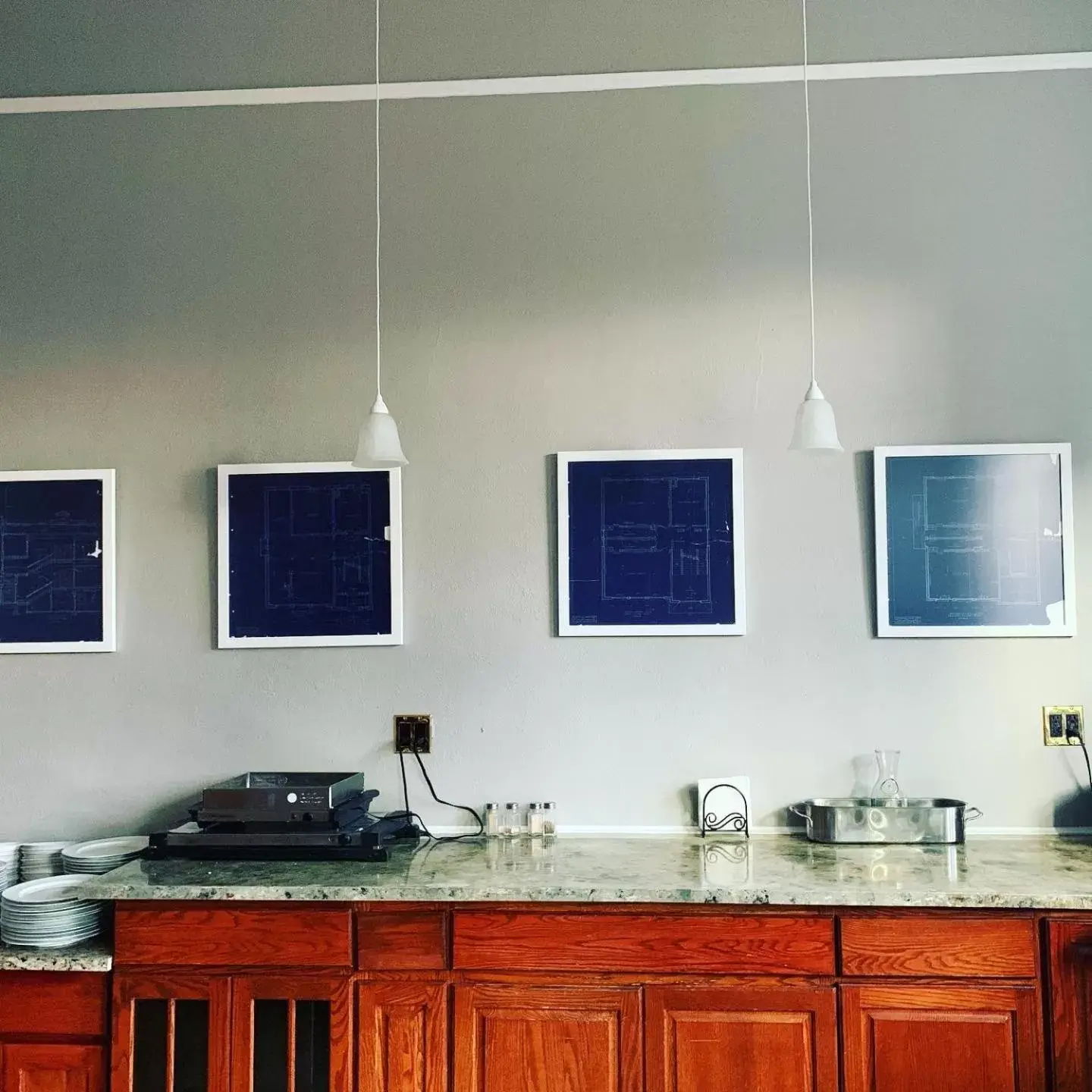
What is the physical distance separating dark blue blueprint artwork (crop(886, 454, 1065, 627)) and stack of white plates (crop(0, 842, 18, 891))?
8.66 feet

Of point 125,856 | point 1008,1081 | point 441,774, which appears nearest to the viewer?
point 1008,1081

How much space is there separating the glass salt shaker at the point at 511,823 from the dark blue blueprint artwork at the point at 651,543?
1.91ft

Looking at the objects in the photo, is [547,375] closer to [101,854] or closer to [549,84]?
[549,84]

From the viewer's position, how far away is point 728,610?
3.07m

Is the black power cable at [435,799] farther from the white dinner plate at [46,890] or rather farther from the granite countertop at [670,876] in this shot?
the white dinner plate at [46,890]

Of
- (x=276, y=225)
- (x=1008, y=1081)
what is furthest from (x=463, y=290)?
(x=1008, y=1081)

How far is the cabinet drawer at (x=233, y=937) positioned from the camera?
7.99ft

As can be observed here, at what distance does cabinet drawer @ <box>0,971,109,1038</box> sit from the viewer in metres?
2.48

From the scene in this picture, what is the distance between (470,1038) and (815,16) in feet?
9.96

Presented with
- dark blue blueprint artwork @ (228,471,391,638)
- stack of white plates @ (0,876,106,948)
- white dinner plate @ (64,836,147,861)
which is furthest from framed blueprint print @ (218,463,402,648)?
stack of white plates @ (0,876,106,948)

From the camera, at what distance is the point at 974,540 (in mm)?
3029

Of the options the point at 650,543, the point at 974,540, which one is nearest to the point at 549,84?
the point at 650,543

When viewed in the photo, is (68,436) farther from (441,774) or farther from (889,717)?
(889,717)

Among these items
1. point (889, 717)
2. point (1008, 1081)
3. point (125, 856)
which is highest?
point (889, 717)
